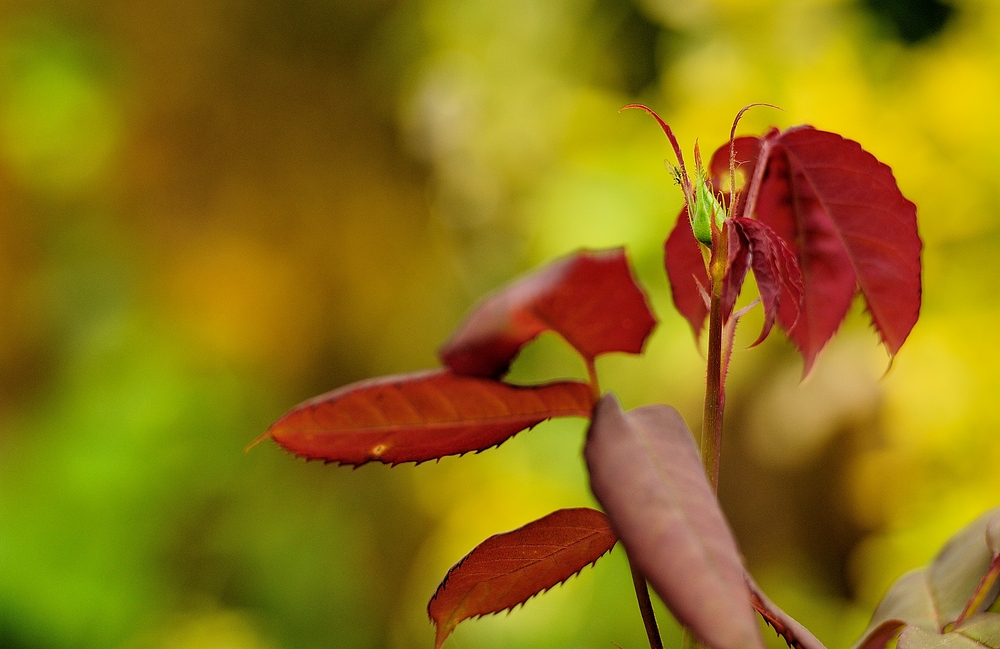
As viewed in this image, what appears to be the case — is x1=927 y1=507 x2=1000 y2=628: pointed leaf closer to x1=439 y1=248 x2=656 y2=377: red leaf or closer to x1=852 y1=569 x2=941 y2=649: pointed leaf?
x1=852 y1=569 x2=941 y2=649: pointed leaf

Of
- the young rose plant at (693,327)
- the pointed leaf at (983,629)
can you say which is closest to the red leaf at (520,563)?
the young rose plant at (693,327)

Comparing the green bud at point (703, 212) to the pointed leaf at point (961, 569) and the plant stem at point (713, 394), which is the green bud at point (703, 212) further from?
the pointed leaf at point (961, 569)

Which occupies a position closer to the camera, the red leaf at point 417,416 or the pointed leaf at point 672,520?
the pointed leaf at point 672,520

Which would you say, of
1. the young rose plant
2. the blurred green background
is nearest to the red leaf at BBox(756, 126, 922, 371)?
the young rose plant

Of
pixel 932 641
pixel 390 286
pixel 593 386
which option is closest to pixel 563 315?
pixel 593 386

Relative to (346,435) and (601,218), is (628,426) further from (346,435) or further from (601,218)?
(601,218)

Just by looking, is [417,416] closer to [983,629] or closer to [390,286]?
[983,629]
